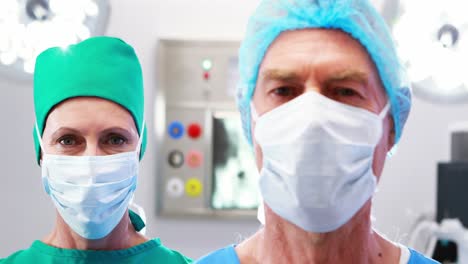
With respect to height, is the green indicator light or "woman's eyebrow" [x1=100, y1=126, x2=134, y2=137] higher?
the green indicator light

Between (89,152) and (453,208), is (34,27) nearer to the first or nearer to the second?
(89,152)

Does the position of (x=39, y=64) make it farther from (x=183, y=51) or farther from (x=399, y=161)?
(x=399, y=161)

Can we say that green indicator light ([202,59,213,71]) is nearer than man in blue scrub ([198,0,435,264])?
No

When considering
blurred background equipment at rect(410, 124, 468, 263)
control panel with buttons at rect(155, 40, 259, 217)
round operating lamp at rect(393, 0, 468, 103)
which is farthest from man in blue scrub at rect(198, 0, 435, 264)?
control panel with buttons at rect(155, 40, 259, 217)

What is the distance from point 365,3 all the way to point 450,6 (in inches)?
49.3

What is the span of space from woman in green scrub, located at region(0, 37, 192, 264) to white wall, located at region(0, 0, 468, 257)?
1.00 m

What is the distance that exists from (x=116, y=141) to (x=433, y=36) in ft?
4.62

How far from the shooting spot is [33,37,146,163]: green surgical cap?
1.43 m

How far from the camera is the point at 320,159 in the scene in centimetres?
97

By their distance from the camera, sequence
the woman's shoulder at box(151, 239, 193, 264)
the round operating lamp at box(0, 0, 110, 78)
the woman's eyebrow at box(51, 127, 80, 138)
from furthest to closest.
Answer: the round operating lamp at box(0, 0, 110, 78), the woman's shoulder at box(151, 239, 193, 264), the woman's eyebrow at box(51, 127, 80, 138)

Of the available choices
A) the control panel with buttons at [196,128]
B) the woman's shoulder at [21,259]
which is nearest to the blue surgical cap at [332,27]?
the woman's shoulder at [21,259]

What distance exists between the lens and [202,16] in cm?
253

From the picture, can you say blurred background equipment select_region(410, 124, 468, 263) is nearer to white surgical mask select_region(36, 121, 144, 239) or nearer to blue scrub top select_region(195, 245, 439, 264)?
blue scrub top select_region(195, 245, 439, 264)

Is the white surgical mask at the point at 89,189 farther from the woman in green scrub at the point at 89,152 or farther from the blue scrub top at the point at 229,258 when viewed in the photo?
the blue scrub top at the point at 229,258
